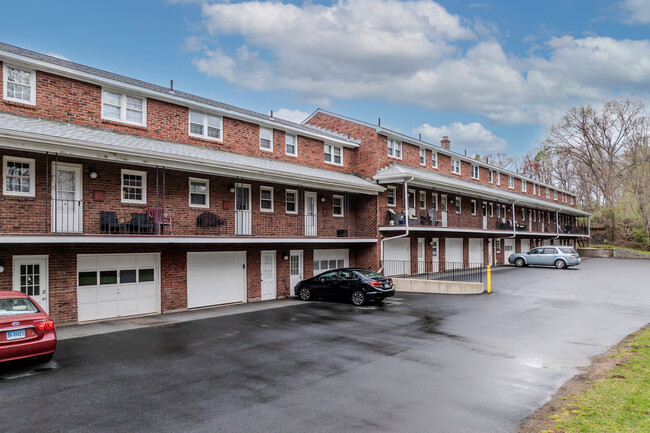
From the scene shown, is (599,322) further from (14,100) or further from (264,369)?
(14,100)

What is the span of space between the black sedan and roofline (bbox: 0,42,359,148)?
7.45 meters

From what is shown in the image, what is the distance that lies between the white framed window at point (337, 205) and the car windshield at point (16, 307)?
46.1ft

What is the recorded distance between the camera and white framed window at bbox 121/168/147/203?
1320cm

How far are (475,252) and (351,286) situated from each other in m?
16.8

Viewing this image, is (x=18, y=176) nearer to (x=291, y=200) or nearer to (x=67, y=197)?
(x=67, y=197)

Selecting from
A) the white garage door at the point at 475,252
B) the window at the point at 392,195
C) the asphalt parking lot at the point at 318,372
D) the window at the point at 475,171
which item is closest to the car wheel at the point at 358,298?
the asphalt parking lot at the point at 318,372

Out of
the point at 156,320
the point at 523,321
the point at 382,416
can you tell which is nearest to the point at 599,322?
the point at 523,321

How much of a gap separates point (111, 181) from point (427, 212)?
1766 cm

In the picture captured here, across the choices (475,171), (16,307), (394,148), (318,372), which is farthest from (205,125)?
(475,171)

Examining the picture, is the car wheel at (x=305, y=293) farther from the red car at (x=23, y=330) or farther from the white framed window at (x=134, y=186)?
the red car at (x=23, y=330)

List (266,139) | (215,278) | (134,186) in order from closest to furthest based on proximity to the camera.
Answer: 1. (134,186)
2. (215,278)
3. (266,139)

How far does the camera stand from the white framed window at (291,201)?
1824cm

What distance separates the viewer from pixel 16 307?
782 cm

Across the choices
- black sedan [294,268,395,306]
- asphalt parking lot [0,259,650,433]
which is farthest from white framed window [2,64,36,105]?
black sedan [294,268,395,306]
